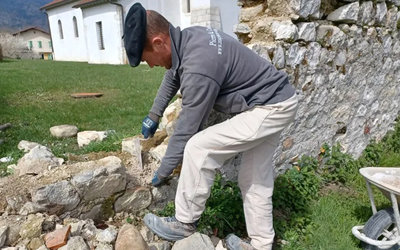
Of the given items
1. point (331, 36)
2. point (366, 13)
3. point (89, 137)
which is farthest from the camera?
point (89, 137)

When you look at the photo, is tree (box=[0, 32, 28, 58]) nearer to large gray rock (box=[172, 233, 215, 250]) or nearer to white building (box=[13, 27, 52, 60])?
white building (box=[13, 27, 52, 60])

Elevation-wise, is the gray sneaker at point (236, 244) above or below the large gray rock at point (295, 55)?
below

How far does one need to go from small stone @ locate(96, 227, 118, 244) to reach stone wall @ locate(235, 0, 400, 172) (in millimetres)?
1692

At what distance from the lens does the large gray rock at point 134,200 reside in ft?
8.49

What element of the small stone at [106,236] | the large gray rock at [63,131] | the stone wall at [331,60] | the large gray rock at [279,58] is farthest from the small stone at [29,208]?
the large gray rock at [63,131]

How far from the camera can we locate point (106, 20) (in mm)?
22625

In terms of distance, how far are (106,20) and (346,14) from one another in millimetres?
21583

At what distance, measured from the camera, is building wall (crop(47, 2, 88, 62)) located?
2803 cm

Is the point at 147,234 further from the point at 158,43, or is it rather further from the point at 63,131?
the point at 63,131

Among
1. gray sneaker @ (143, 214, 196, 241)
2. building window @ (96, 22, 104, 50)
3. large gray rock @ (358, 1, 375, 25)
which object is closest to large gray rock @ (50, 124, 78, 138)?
gray sneaker @ (143, 214, 196, 241)

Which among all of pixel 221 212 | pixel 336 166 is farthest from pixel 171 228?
pixel 336 166

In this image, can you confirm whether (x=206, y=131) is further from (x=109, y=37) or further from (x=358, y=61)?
(x=109, y=37)

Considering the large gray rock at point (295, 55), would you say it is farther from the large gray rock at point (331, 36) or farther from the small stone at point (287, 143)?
the small stone at point (287, 143)

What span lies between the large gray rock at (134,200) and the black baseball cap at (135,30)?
119 centimetres
